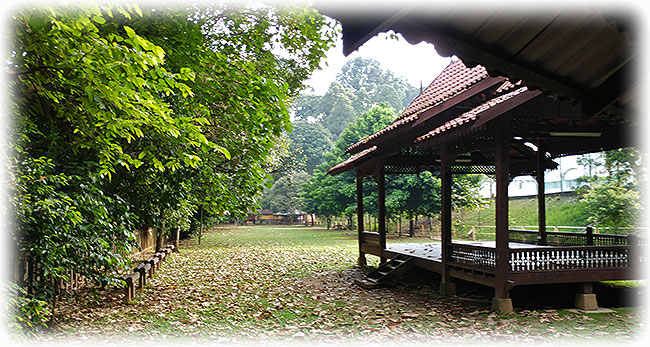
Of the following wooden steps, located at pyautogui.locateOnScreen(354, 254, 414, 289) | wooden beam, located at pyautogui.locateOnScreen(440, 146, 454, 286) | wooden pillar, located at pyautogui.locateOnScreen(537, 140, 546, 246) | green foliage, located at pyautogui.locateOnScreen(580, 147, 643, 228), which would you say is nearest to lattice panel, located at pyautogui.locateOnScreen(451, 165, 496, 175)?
wooden pillar, located at pyautogui.locateOnScreen(537, 140, 546, 246)

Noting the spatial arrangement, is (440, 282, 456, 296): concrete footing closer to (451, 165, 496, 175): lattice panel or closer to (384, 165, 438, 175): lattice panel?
(451, 165, 496, 175): lattice panel

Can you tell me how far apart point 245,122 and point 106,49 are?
4.10 meters

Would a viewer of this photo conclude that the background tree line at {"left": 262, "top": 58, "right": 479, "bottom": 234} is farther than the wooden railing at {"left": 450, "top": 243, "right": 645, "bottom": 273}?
Yes

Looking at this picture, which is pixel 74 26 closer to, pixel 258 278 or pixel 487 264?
pixel 487 264

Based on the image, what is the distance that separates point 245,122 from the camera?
9281mm

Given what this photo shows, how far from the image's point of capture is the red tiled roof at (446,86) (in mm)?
11195

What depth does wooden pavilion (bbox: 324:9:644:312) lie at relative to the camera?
244 cm

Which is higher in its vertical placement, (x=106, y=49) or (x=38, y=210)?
(x=106, y=49)

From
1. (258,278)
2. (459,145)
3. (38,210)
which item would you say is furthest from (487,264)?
(38,210)

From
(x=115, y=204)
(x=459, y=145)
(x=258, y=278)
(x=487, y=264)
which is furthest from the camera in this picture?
(x=258, y=278)

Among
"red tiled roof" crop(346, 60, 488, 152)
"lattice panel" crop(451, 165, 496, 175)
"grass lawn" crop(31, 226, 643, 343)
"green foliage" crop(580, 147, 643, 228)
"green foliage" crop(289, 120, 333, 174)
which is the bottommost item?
"grass lawn" crop(31, 226, 643, 343)

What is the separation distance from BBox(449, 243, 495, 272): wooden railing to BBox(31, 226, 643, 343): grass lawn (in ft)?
2.79

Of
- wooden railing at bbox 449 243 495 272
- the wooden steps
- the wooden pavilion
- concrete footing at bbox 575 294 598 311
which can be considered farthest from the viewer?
the wooden steps

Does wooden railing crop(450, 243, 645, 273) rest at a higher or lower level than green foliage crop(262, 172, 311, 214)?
lower
